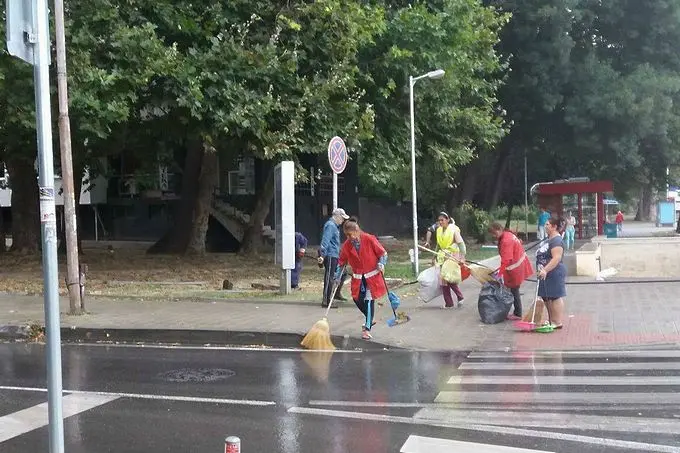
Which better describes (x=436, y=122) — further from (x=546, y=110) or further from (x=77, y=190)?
(x=77, y=190)

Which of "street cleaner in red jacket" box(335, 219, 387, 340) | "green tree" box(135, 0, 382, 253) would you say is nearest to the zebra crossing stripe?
"street cleaner in red jacket" box(335, 219, 387, 340)

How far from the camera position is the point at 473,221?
35188mm

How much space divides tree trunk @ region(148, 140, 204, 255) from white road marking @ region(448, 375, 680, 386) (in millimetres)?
18669

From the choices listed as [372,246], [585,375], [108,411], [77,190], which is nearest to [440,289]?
[372,246]

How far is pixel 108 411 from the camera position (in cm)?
639

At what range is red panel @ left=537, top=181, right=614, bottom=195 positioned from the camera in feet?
102

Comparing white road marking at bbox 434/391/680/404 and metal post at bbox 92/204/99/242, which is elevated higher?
metal post at bbox 92/204/99/242

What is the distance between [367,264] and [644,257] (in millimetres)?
11524

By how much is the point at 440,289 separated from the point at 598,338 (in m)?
3.16

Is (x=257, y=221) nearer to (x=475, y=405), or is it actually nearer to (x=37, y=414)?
(x=37, y=414)

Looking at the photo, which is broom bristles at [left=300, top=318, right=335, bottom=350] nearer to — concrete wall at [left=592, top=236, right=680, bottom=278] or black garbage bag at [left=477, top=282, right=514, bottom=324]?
black garbage bag at [left=477, top=282, right=514, bottom=324]

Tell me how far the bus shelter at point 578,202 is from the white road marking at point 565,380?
2524 centimetres

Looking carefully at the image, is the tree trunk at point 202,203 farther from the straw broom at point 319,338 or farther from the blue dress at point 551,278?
the blue dress at point 551,278

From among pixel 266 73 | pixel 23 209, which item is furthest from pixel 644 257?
pixel 23 209
